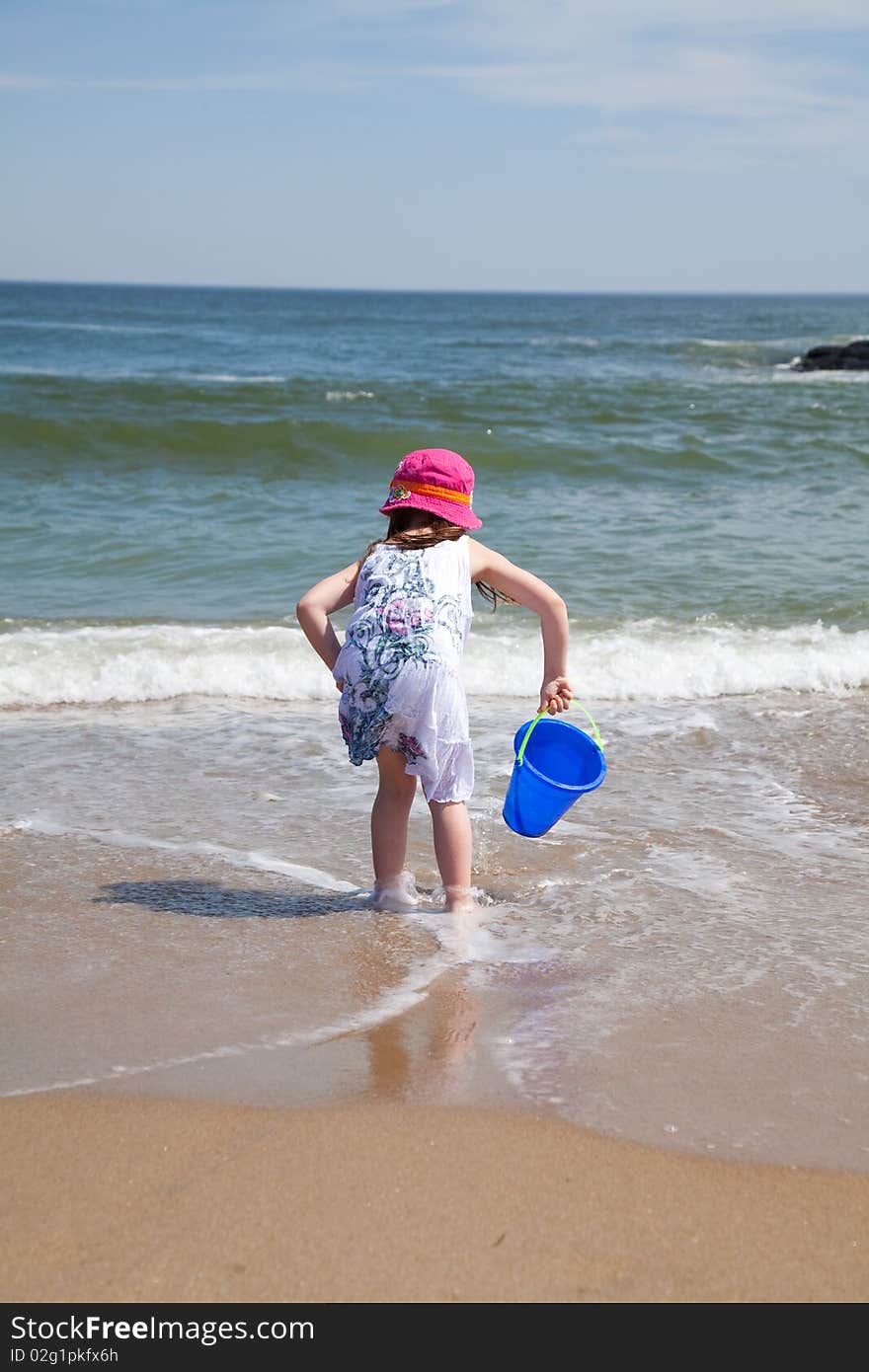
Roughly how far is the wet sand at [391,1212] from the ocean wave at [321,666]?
3957mm

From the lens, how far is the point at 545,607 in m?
3.72

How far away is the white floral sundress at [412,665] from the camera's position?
3.62m

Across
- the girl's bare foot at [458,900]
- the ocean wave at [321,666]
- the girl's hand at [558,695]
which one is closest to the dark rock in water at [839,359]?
the ocean wave at [321,666]

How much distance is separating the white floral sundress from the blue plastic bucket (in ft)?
0.63

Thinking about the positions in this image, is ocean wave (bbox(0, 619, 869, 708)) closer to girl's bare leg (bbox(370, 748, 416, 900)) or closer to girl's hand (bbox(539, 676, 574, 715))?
girl's bare leg (bbox(370, 748, 416, 900))

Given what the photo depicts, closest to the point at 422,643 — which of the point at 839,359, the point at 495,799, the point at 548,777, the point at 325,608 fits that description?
the point at 325,608

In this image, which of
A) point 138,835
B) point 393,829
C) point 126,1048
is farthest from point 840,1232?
point 138,835

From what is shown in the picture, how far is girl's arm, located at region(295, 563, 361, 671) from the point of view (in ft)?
11.9

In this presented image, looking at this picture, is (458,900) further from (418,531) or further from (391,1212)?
(391,1212)

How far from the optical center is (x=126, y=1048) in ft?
9.59

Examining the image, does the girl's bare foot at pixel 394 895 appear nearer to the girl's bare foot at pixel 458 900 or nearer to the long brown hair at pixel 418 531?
the girl's bare foot at pixel 458 900

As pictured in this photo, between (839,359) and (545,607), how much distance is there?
3294 cm

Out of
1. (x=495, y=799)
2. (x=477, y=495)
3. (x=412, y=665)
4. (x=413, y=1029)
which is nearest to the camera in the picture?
(x=413, y=1029)

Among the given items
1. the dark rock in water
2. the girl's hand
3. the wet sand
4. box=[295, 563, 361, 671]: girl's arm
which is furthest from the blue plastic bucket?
the dark rock in water
